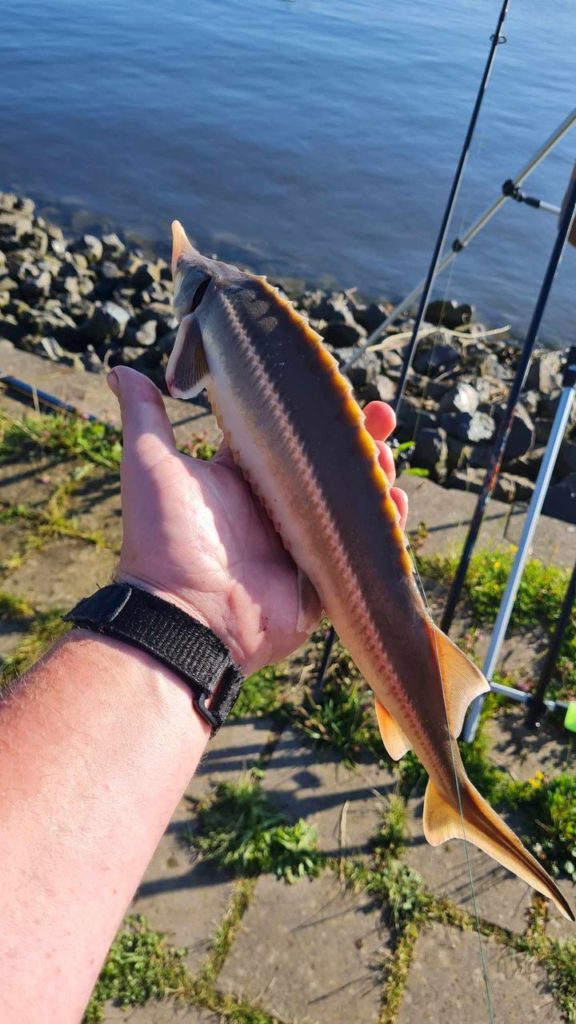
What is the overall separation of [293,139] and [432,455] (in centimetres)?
1167

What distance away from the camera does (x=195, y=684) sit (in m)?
2.19

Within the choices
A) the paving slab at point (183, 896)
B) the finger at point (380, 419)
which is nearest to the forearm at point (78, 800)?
the paving slab at point (183, 896)

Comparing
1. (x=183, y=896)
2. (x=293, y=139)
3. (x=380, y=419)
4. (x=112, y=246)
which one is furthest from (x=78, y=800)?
(x=293, y=139)

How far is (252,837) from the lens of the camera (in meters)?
3.29

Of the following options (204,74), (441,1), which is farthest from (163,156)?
(441,1)

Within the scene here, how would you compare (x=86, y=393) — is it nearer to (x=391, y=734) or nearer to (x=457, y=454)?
(x=457, y=454)

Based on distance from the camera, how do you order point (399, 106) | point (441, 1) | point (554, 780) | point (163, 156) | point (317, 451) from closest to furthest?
point (317, 451) → point (554, 780) → point (163, 156) → point (399, 106) → point (441, 1)

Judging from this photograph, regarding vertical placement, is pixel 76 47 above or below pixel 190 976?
above

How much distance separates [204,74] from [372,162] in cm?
651

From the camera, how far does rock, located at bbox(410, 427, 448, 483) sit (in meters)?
6.72

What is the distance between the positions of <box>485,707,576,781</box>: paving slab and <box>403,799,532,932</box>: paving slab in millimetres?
461

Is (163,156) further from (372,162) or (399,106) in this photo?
(399,106)

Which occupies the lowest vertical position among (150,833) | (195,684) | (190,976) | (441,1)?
(190,976)

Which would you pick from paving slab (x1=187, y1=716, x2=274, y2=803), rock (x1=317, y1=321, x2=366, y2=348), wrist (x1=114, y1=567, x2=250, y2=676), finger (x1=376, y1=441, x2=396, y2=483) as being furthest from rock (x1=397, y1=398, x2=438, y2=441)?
wrist (x1=114, y1=567, x2=250, y2=676)
